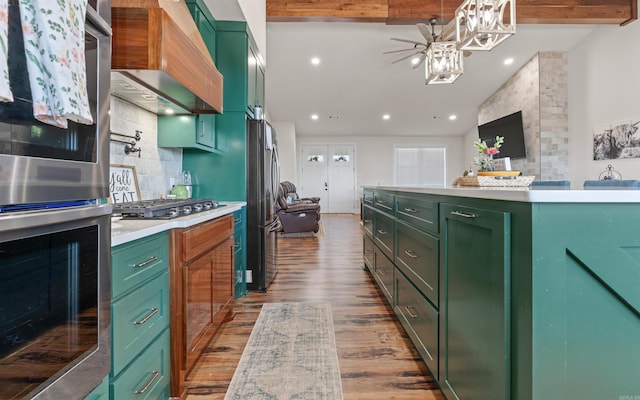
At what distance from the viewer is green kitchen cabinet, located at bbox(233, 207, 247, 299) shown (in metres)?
2.72

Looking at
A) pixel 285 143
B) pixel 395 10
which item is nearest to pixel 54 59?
pixel 395 10

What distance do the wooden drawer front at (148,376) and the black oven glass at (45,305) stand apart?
0.34 m

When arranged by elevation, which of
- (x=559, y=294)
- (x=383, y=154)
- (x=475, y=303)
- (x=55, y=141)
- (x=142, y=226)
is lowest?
(x=475, y=303)

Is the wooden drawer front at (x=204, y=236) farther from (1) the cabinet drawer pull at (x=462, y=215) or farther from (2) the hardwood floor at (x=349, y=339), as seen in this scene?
(1) the cabinet drawer pull at (x=462, y=215)

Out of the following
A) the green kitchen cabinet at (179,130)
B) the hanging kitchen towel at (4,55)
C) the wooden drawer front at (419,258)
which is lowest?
the wooden drawer front at (419,258)

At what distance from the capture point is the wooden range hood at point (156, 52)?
153 cm

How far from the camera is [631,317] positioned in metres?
0.85

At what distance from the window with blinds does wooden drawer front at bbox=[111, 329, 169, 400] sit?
10.3 metres

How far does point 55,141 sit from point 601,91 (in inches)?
271

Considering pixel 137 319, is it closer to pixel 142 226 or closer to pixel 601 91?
pixel 142 226

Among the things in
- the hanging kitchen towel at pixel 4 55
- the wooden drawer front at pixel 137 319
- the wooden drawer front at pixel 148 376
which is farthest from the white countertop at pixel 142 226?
the hanging kitchen towel at pixel 4 55

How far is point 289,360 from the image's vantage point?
1.80 m

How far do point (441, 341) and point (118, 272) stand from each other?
1.31 metres

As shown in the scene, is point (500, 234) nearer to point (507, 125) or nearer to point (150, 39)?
point (150, 39)
